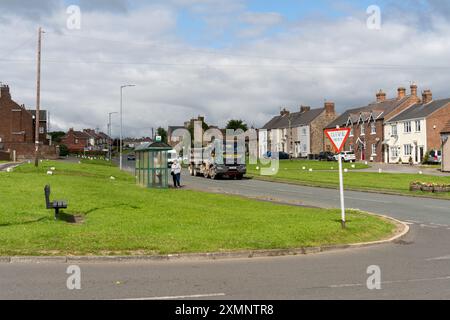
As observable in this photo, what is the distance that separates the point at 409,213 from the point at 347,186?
574 inches

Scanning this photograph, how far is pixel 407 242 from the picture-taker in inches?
568

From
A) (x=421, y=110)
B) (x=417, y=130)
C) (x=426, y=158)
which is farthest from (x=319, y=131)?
(x=426, y=158)

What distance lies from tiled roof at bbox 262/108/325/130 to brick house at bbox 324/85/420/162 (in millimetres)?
9805

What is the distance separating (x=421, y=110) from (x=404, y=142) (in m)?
4.76

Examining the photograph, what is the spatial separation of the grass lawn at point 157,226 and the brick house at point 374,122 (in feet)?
212

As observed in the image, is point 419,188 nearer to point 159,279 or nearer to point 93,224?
point 93,224

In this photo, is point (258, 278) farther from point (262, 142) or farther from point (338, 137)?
point (262, 142)

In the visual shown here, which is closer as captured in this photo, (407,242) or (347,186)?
(407,242)

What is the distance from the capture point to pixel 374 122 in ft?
274

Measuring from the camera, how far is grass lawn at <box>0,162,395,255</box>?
11.9 meters

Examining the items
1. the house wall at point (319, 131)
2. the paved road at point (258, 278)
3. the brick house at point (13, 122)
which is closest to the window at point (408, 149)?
the house wall at point (319, 131)

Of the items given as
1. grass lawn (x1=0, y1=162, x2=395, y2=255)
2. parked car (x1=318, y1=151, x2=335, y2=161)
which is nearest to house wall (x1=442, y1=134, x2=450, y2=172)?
parked car (x1=318, y1=151, x2=335, y2=161)
